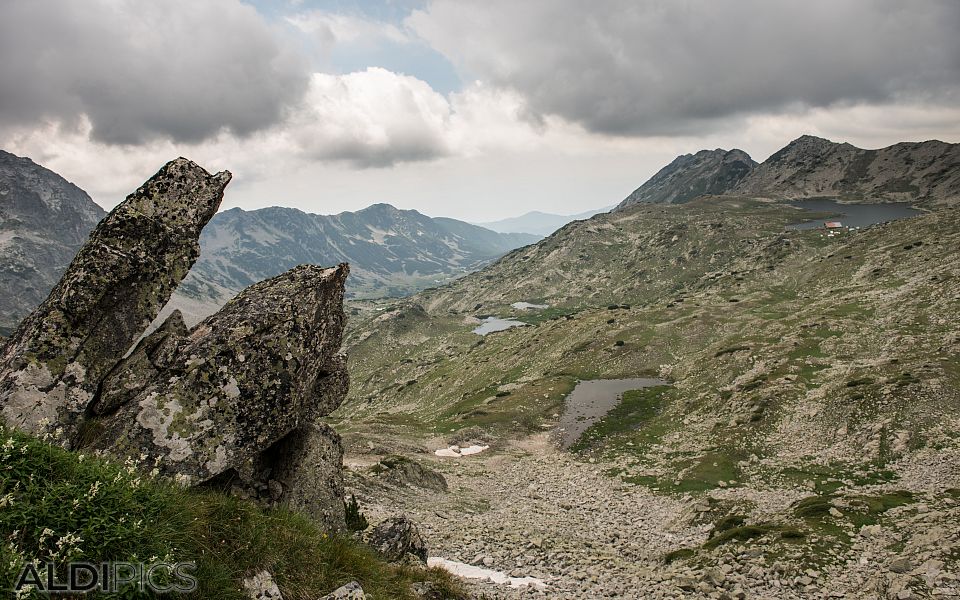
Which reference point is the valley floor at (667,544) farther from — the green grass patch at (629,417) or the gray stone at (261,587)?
the green grass patch at (629,417)

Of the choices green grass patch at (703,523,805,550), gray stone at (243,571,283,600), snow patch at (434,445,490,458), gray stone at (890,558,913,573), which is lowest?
snow patch at (434,445,490,458)

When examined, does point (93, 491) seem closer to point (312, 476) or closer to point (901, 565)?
point (312, 476)

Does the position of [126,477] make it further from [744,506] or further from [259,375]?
[744,506]

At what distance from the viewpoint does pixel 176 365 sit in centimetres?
1714

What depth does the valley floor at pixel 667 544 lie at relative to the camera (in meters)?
21.5

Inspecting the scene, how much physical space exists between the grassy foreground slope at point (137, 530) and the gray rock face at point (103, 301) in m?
7.10

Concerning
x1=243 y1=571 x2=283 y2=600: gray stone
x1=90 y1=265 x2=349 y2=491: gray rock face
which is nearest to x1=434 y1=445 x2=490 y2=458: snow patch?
x1=90 y1=265 x2=349 y2=491: gray rock face

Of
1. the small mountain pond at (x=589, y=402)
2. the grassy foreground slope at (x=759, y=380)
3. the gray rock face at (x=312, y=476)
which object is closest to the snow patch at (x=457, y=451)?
the grassy foreground slope at (x=759, y=380)

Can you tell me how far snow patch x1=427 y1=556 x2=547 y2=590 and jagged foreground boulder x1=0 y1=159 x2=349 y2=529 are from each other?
6449 millimetres

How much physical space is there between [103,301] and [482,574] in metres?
19.3

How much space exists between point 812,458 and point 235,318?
5276 centimetres

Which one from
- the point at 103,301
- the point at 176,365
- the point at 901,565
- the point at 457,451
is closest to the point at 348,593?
the point at 176,365

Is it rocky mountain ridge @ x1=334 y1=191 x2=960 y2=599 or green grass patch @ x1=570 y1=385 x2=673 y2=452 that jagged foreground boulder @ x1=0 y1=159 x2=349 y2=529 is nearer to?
rocky mountain ridge @ x1=334 y1=191 x2=960 y2=599

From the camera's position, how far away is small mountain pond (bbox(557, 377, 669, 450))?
235ft
